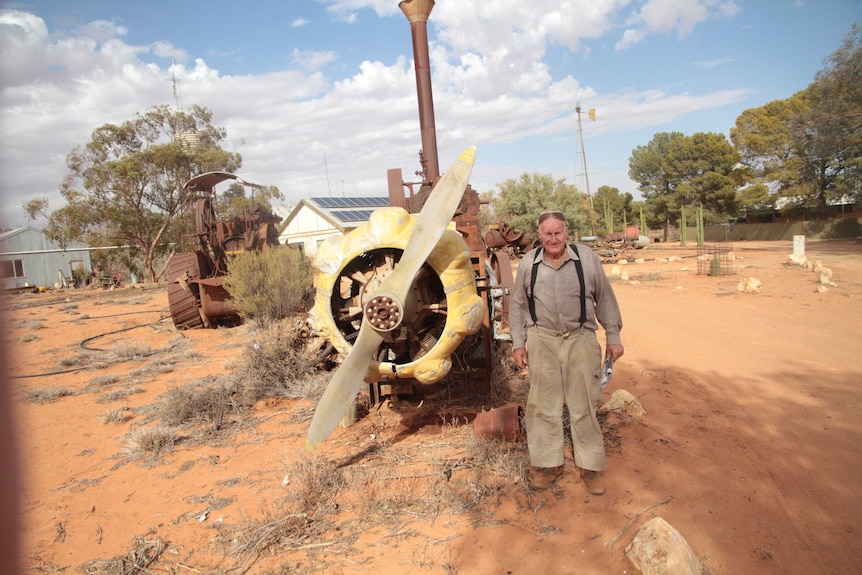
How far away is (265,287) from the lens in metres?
9.49

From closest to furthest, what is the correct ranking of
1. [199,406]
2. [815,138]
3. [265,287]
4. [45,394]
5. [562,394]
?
[562,394]
[199,406]
[45,394]
[265,287]
[815,138]

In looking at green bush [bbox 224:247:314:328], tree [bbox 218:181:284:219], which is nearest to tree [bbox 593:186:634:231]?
tree [bbox 218:181:284:219]

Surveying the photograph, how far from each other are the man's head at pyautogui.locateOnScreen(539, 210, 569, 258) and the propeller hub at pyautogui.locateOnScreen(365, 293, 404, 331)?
1.10m

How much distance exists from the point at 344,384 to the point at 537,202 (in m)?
25.4

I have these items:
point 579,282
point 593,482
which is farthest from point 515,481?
point 579,282

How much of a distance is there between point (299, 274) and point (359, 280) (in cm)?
678

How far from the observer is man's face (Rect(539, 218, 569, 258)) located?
337cm

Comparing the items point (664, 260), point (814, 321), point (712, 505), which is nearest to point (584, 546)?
point (712, 505)

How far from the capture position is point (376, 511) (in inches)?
134

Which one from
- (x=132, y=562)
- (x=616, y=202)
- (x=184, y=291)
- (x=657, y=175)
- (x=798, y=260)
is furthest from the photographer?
(x=616, y=202)

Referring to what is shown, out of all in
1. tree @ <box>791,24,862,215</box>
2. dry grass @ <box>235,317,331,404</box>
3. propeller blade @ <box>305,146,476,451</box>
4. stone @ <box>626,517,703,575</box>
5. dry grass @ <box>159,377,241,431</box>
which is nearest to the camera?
stone @ <box>626,517,703,575</box>

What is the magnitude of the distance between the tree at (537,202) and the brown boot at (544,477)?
23.4 meters

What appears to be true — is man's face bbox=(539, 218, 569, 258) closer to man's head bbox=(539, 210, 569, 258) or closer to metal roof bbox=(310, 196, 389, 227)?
man's head bbox=(539, 210, 569, 258)

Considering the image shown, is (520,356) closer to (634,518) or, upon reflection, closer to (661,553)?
(634,518)
